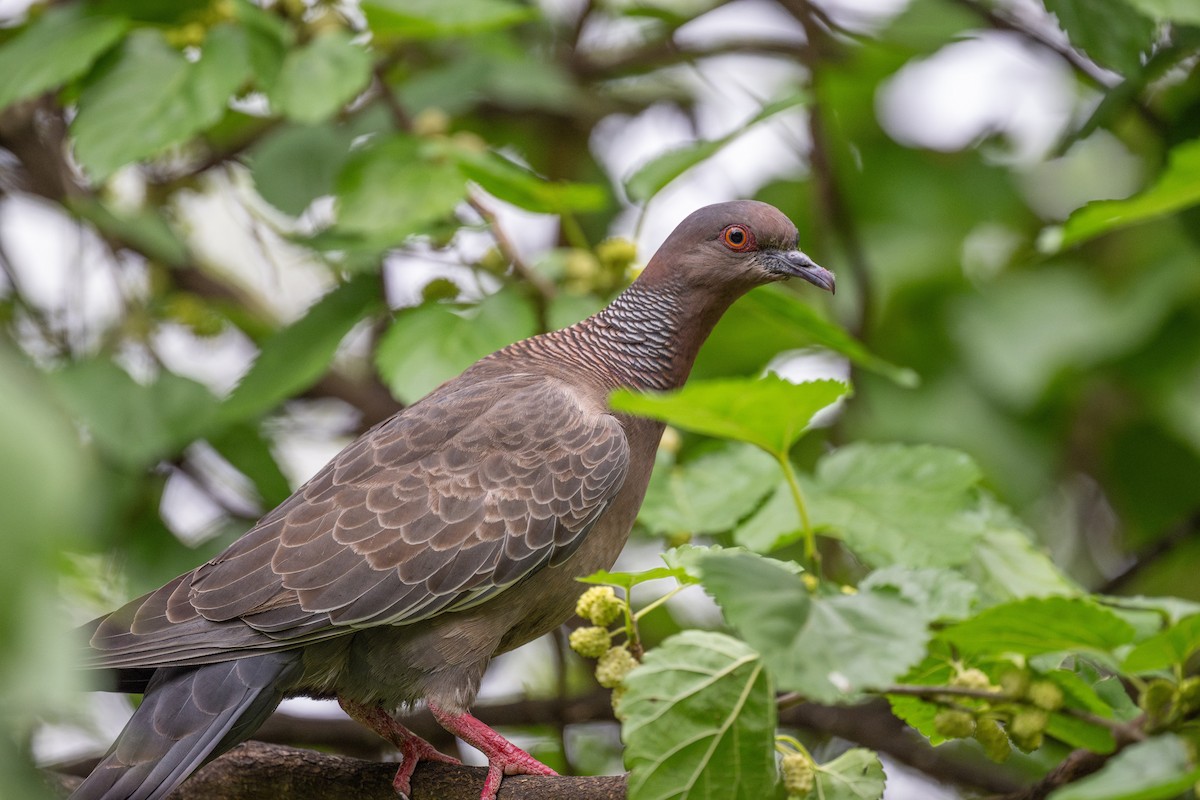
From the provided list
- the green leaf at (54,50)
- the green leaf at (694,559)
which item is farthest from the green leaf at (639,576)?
the green leaf at (54,50)

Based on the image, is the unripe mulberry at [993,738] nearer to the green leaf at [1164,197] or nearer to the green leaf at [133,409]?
the green leaf at [1164,197]

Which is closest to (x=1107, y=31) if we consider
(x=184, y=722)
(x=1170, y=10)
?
(x=1170, y=10)

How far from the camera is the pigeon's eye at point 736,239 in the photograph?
3.27m

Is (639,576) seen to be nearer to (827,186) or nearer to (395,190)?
(395,190)

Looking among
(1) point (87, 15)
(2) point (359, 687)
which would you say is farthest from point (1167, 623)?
(1) point (87, 15)

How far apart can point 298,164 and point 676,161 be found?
133 cm

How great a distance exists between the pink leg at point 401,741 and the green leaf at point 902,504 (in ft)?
3.45

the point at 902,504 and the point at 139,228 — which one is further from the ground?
the point at 902,504

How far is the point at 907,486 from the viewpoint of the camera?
9.71 feet

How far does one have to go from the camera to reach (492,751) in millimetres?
2816

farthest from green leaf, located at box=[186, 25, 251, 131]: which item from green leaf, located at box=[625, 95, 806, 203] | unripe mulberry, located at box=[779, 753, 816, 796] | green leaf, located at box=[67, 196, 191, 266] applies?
unripe mulberry, located at box=[779, 753, 816, 796]

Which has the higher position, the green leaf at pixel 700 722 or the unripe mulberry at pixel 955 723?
the unripe mulberry at pixel 955 723

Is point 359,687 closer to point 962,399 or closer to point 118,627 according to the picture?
point 118,627

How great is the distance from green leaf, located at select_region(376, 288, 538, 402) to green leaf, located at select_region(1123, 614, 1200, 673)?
6.20 ft
